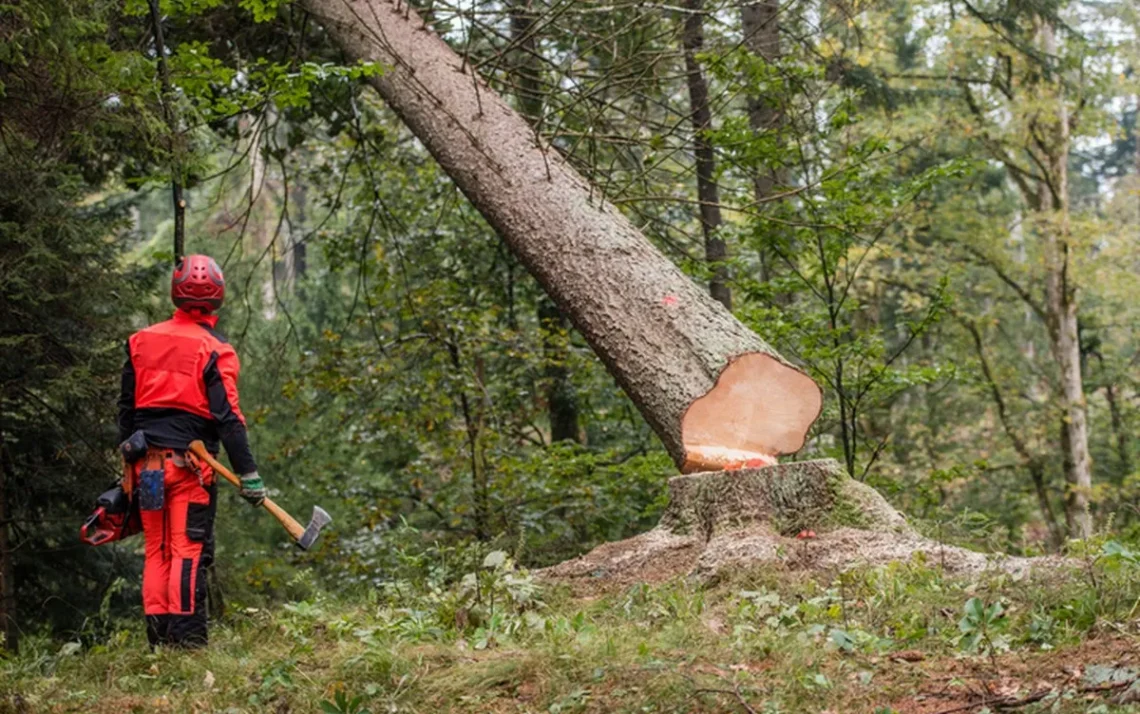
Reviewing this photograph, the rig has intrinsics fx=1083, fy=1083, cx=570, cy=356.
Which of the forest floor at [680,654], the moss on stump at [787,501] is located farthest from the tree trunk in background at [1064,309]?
the forest floor at [680,654]

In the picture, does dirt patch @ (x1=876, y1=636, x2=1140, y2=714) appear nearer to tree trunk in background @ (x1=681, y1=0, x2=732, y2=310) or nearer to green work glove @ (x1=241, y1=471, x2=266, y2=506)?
green work glove @ (x1=241, y1=471, x2=266, y2=506)

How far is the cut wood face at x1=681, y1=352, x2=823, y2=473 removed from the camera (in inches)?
229

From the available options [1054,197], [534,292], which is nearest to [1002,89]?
[1054,197]

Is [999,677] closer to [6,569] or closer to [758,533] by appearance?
[758,533]

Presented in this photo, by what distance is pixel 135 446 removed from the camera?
5078mm

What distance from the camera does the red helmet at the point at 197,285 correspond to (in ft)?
17.6

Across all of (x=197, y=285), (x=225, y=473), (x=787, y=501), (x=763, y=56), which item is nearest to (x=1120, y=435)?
(x=763, y=56)

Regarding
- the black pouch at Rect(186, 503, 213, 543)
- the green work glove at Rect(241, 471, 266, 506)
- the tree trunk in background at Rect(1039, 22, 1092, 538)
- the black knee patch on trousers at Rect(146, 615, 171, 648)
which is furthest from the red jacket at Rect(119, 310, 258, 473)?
the tree trunk in background at Rect(1039, 22, 1092, 538)

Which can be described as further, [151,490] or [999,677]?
[151,490]

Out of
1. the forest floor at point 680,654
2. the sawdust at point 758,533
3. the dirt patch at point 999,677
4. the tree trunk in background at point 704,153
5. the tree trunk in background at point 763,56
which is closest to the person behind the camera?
the dirt patch at point 999,677

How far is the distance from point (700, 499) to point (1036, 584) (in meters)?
1.85

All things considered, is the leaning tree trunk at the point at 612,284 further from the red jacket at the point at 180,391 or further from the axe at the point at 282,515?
the red jacket at the point at 180,391

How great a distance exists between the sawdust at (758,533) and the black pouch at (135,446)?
2.03 m

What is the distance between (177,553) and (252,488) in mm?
453
